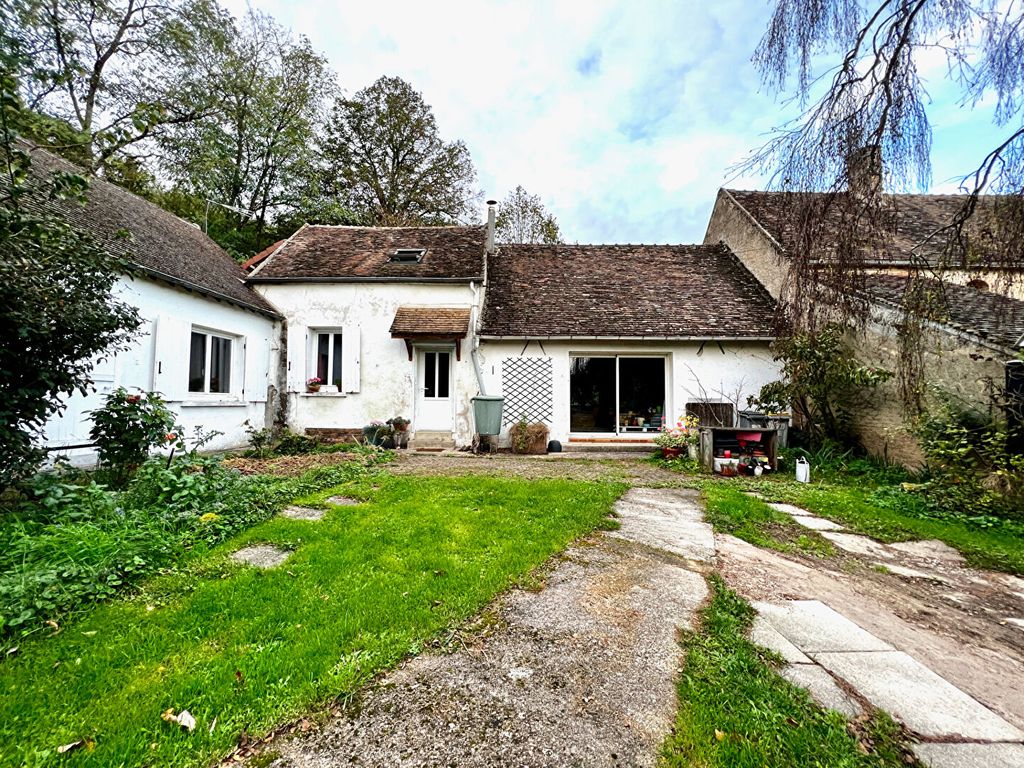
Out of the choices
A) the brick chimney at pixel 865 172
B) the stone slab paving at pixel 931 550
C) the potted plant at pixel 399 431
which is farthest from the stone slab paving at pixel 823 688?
the potted plant at pixel 399 431

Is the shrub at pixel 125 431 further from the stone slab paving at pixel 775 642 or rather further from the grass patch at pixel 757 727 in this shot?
the stone slab paving at pixel 775 642

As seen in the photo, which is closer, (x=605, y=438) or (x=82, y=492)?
(x=82, y=492)

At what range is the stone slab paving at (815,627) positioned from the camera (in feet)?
7.60

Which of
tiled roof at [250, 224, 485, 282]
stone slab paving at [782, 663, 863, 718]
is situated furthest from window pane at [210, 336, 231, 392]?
stone slab paving at [782, 663, 863, 718]

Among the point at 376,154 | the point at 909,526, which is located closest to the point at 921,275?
the point at 909,526

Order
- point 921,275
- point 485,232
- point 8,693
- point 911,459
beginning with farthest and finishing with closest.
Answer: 1. point 485,232
2. point 911,459
3. point 921,275
4. point 8,693

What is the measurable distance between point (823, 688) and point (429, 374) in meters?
9.20

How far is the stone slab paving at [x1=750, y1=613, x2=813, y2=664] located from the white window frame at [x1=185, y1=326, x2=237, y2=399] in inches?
353

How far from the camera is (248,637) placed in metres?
2.17

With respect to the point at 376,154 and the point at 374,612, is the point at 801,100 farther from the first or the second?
the point at 376,154

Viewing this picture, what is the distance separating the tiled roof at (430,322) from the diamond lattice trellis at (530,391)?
1523mm

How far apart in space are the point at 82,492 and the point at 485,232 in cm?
1067

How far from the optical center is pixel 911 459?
6.92 m

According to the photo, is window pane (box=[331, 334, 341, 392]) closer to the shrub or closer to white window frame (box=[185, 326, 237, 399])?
white window frame (box=[185, 326, 237, 399])
